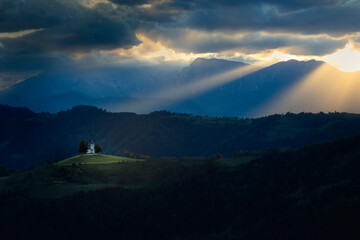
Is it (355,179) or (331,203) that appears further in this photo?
(355,179)

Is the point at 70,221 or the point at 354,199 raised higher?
the point at 354,199

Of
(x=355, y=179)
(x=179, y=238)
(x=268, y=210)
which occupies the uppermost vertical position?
(x=355, y=179)

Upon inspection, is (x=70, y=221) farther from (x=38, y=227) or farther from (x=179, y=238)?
(x=179, y=238)

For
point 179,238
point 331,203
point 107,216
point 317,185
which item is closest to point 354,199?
point 331,203

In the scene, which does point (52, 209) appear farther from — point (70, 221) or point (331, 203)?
point (331, 203)

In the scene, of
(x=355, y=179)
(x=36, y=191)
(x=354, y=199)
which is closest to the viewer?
(x=354, y=199)

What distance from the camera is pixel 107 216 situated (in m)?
196

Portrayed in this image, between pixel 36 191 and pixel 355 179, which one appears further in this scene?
pixel 36 191

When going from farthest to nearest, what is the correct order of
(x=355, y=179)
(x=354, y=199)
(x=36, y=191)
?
(x=36, y=191) < (x=355, y=179) < (x=354, y=199)

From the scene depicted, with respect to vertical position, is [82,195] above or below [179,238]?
above

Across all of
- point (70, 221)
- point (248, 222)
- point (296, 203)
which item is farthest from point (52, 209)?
point (296, 203)

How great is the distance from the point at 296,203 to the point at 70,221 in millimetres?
104974

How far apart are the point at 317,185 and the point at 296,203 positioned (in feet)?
67.8

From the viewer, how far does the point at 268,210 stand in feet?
623
